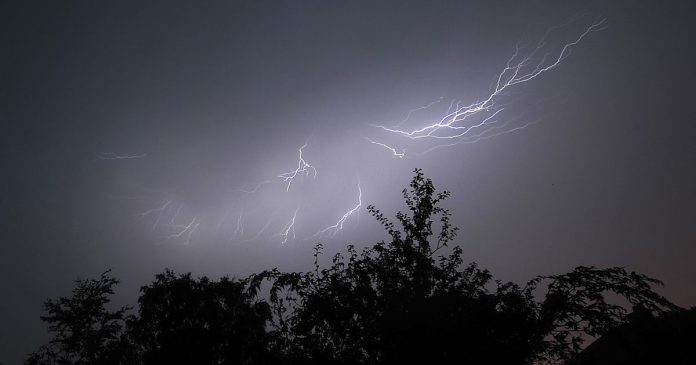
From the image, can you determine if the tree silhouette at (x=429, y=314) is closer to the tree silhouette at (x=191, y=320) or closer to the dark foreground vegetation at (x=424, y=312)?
the dark foreground vegetation at (x=424, y=312)

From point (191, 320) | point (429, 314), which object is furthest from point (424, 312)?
point (191, 320)

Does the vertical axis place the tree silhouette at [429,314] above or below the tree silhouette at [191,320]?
below

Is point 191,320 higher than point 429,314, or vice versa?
point 191,320

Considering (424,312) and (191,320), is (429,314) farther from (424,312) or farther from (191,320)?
(191,320)

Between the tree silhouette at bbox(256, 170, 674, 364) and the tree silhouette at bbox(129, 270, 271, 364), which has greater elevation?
the tree silhouette at bbox(129, 270, 271, 364)

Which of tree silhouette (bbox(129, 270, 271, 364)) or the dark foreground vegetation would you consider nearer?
the dark foreground vegetation

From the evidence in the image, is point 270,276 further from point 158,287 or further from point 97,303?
point 97,303

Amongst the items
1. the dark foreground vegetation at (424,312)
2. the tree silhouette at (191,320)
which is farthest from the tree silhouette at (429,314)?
the tree silhouette at (191,320)

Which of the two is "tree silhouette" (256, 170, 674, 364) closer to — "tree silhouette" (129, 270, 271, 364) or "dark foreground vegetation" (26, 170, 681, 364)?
"dark foreground vegetation" (26, 170, 681, 364)

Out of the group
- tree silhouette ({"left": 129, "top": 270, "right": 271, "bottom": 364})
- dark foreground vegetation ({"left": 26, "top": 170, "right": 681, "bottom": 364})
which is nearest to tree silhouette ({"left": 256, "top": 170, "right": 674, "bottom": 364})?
dark foreground vegetation ({"left": 26, "top": 170, "right": 681, "bottom": 364})

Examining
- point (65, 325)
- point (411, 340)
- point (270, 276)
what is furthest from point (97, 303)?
point (411, 340)

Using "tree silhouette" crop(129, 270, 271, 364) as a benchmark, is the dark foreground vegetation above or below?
below

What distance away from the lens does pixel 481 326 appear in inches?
220

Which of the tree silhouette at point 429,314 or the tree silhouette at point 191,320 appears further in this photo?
the tree silhouette at point 191,320
